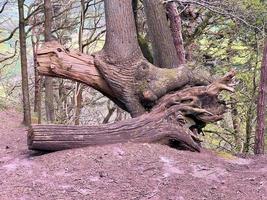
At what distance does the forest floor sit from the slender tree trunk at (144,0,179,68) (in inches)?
75.5

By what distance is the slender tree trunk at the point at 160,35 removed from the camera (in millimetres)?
7088

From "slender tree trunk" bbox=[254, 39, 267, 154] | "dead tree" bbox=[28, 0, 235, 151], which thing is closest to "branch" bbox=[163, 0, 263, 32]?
"slender tree trunk" bbox=[254, 39, 267, 154]

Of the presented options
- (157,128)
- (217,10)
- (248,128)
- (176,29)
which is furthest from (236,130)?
(157,128)

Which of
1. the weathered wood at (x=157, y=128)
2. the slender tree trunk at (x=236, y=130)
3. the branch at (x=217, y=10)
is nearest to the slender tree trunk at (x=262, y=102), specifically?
the weathered wood at (x=157, y=128)

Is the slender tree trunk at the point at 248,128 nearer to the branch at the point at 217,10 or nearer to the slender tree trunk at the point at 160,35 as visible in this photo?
→ the branch at the point at 217,10

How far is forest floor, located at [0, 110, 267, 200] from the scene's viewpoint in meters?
4.35

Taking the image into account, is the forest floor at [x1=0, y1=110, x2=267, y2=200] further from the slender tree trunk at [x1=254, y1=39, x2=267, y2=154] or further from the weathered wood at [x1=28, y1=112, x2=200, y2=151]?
the slender tree trunk at [x1=254, y1=39, x2=267, y2=154]

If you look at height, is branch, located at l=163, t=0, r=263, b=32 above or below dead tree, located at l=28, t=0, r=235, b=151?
above

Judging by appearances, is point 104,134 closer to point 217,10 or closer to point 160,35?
point 160,35

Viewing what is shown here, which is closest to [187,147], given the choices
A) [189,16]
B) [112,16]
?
[112,16]

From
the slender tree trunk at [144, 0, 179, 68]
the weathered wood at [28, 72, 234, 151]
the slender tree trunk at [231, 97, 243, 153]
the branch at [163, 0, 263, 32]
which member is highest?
the branch at [163, 0, 263, 32]

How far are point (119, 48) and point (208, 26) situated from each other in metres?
4.57

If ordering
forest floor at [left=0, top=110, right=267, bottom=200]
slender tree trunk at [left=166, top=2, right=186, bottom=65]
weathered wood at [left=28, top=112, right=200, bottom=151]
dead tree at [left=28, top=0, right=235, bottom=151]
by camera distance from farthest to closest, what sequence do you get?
slender tree trunk at [left=166, top=2, right=186, bottom=65] < dead tree at [left=28, top=0, right=235, bottom=151] < weathered wood at [left=28, top=112, right=200, bottom=151] < forest floor at [left=0, top=110, right=267, bottom=200]

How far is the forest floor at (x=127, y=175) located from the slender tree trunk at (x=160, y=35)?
1.92 metres
